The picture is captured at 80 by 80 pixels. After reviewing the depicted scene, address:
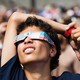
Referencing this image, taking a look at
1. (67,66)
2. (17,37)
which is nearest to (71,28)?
(17,37)

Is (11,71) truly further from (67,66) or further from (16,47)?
(67,66)

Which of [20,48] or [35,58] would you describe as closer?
[35,58]

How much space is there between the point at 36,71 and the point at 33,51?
21cm

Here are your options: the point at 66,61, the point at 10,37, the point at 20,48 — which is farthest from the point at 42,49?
the point at 66,61

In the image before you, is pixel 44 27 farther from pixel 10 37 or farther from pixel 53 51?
pixel 10 37

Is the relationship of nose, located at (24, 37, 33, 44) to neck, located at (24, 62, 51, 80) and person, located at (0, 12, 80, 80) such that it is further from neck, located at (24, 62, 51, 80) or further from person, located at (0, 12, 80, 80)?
neck, located at (24, 62, 51, 80)

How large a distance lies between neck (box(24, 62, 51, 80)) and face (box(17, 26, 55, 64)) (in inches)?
2.4

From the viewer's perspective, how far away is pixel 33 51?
4234 millimetres

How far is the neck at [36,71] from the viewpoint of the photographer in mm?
4285

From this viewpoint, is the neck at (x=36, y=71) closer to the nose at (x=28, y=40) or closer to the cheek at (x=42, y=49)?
the cheek at (x=42, y=49)

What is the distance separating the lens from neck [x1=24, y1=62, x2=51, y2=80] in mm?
4285

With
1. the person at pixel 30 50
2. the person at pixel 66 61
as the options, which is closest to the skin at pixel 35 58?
the person at pixel 30 50

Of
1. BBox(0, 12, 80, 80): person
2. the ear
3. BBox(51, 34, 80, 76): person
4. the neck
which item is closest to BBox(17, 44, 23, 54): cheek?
BBox(0, 12, 80, 80): person

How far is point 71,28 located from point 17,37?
1.77 ft
